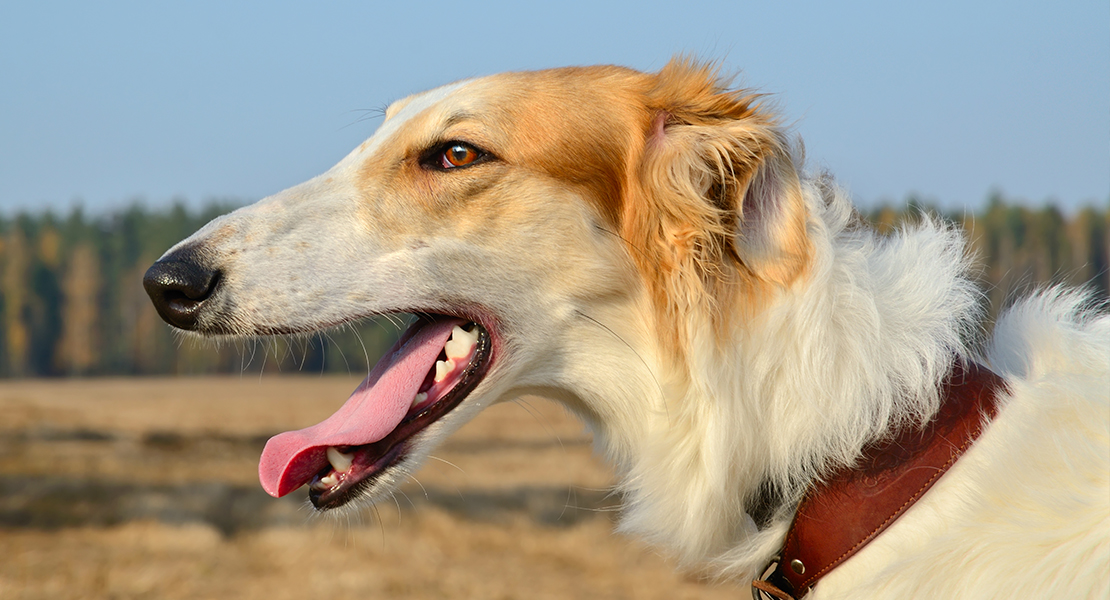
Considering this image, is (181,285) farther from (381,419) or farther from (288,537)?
(288,537)

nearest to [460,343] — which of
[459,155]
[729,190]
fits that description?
[459,155]

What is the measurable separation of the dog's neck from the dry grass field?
68cm

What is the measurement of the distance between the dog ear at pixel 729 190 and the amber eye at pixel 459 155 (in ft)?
1.95

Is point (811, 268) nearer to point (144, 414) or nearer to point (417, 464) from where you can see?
point (417, 464)

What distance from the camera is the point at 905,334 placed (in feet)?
8.39

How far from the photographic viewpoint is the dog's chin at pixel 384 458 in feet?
9.39

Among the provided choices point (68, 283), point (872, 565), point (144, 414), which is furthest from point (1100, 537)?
point (68, 283)

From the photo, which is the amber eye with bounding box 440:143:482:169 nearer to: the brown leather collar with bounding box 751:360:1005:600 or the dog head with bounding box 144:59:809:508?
the dog head with bounding box 144:59:809:508

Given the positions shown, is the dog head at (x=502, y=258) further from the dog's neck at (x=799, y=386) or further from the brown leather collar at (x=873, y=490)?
the brown leather collar at (x=873, y=490)

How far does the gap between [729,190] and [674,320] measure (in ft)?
1.51

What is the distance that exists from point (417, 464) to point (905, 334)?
1.62 meters

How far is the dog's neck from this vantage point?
2.48 metres

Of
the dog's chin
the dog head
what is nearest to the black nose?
the dog head

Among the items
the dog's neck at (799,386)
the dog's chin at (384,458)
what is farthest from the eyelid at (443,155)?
the dog's neck at (799,386)
